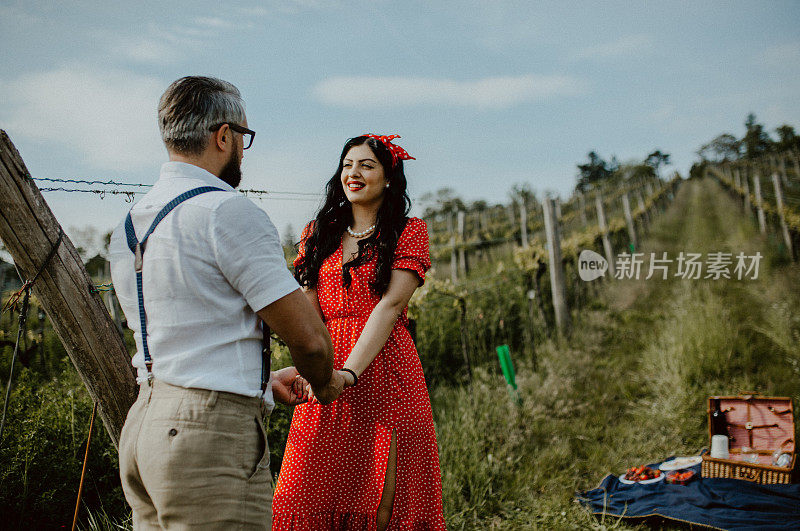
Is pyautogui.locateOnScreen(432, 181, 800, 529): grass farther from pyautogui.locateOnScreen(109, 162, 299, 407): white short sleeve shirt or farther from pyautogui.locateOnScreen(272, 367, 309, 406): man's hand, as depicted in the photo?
pyautogui.locateOnScreen(109, 162, 299, 407): white short sleeve shirt

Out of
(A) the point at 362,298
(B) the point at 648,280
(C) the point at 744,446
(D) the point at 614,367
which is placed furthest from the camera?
(B) the point at 648,280

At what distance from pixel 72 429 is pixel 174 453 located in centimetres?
190

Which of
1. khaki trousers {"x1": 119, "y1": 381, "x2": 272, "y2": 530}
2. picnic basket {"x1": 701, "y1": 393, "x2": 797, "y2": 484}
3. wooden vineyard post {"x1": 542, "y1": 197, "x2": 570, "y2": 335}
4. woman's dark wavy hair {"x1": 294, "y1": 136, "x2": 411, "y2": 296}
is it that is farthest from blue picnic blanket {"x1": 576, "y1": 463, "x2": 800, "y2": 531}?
wooden vineyard post {"x1": 542, "y1": 197, "x2": 570, "y2": 335}

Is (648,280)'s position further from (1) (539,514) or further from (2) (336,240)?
(2) (336,240)

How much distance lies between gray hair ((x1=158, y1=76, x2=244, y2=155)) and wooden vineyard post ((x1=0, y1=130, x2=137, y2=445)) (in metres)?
0.54

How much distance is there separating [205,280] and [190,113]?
0.40m

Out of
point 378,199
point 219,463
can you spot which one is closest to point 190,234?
point 219,463

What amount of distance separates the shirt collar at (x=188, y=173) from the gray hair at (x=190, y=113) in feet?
0.12

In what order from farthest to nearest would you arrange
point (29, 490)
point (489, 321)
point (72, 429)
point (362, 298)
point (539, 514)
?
point (489, 321) → point (539, 514) → point (72, 429) → point (29, 490) → point (362, 298)

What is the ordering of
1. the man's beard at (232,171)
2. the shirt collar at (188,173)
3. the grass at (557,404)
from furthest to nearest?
the grass at (557,404)
the man's beard at (232,171)
the shirt collar at (188,173)

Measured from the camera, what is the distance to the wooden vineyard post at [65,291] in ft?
4.96

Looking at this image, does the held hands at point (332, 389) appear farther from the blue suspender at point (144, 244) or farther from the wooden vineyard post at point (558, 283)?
the wooden vineyard post at point (558, 283)

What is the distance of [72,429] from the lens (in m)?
2.62

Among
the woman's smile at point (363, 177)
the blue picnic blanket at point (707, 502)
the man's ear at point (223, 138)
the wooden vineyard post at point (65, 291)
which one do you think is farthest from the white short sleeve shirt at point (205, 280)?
the blue picnic blanket at point (707, 502)
